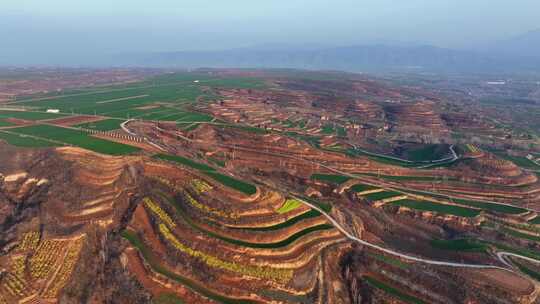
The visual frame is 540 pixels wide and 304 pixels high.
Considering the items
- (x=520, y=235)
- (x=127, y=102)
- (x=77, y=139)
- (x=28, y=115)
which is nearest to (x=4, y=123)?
(x=28, y=115)

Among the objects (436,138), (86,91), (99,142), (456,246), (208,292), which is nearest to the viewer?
(208,292)

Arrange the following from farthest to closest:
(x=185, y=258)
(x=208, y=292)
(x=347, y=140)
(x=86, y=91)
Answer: (x=86, y=91) < (x=347, y=140) < (x=185, y=258) < (x=208, y=292)

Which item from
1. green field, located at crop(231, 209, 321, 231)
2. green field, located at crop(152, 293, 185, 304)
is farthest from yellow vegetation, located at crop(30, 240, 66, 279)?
green field, located at crop(231, 209, 321, 231)

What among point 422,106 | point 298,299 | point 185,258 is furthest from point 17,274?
point 422,106

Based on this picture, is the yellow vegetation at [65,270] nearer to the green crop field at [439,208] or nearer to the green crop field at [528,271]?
the green crop field at [439,208]

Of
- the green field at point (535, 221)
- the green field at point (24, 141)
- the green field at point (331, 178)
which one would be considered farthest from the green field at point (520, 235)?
the green field at point (24, 141)

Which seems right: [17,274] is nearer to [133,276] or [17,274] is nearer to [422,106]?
[133,276]
